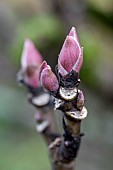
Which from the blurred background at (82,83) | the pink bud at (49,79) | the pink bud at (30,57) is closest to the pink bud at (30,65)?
the pink bud at (30,57)

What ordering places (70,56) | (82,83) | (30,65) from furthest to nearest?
(82,83) < (30,65) < (70,56)

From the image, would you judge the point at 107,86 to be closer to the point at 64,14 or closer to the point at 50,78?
the point at 64,14

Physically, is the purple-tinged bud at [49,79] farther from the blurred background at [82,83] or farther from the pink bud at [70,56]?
→ the blurred background at [82,83]

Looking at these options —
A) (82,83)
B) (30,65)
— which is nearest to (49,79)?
(30,65)

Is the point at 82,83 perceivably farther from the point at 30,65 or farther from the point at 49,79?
the point at 49,79

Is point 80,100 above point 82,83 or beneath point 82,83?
beneath

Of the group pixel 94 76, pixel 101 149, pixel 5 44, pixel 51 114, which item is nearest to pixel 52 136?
pixel 51 114
